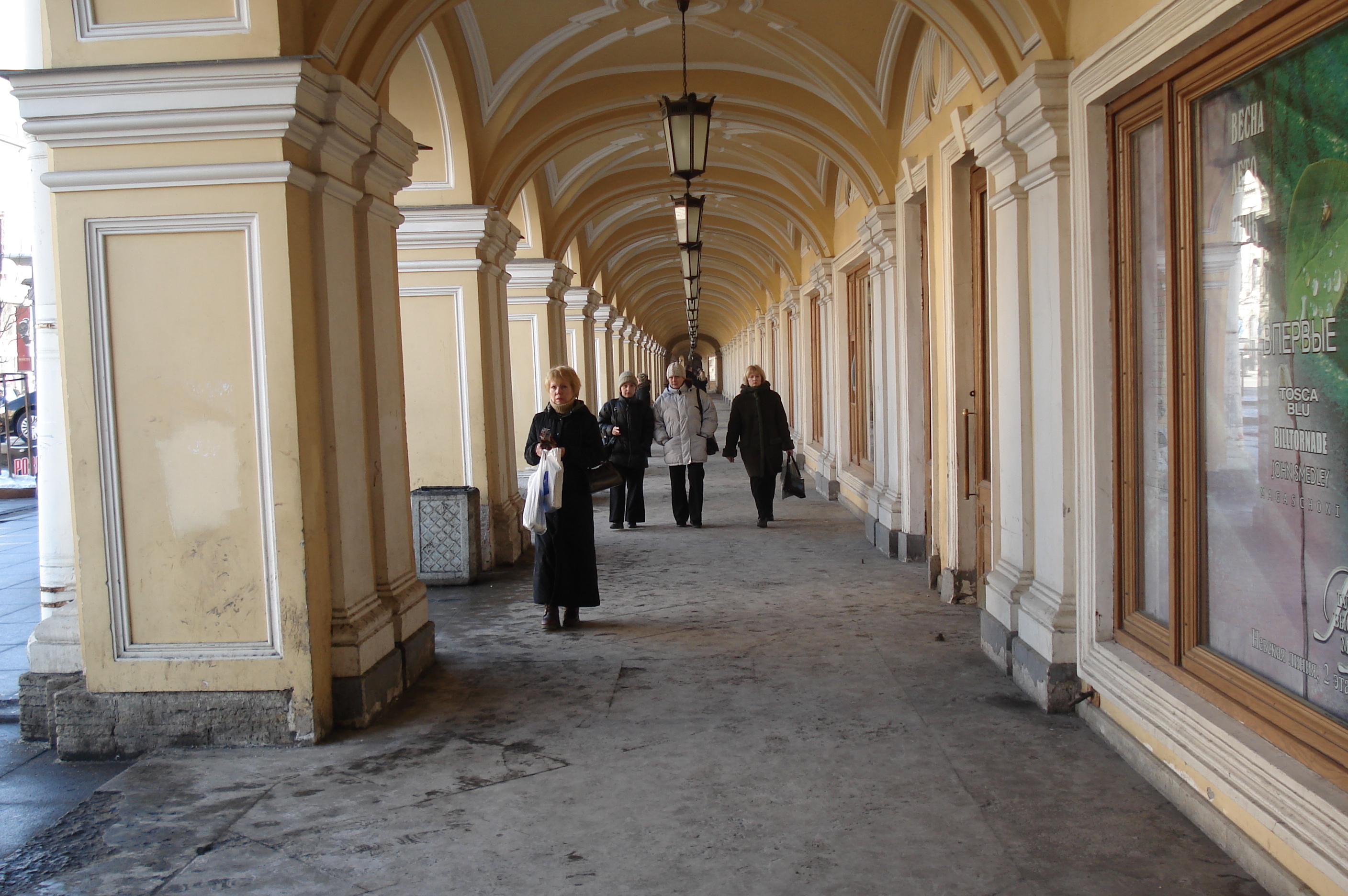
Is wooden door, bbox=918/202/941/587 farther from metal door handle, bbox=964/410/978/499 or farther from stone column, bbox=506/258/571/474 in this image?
stone column, bbox=506/258/571/474

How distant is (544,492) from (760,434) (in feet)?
15.2

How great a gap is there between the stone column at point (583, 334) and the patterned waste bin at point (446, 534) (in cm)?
825

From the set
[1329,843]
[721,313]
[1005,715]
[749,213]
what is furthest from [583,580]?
[721,313]

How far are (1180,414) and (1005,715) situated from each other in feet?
5.09

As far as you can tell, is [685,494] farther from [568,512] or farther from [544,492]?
[544,492]

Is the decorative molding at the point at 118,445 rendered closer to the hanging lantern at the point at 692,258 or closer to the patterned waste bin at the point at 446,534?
the patterned waste bin at the point at 446,534

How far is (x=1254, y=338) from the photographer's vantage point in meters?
3.12

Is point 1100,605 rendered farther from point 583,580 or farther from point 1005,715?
point 583,580

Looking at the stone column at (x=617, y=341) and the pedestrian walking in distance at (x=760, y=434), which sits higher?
the stone column at (x=617, y=341)

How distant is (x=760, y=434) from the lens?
1021cm

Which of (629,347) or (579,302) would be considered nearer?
(579,302)

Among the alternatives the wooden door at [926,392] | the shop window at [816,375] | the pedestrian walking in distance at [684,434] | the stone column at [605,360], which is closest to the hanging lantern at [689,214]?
the pedestrian walking in distance at [684,434]

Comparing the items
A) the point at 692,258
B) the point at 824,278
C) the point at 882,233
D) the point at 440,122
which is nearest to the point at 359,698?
the point at 440,122

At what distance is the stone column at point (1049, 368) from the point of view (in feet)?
14.5
